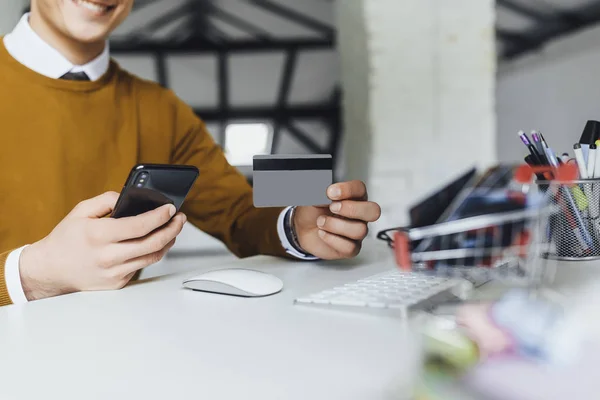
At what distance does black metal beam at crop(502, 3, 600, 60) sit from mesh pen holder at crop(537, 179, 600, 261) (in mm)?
1274

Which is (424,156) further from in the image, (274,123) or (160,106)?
(274,123)

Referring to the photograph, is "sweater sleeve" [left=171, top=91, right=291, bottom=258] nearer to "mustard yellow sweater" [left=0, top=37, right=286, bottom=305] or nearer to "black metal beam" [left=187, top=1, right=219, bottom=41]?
"mustard yellow sweater" [left=0, top=37, right=286, bottom=305]

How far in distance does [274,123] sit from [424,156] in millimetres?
1018

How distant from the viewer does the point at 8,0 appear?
60.9 inches

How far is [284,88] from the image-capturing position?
8.19 ft

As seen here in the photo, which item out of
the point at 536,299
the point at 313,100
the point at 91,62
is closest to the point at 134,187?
the point at 536,299

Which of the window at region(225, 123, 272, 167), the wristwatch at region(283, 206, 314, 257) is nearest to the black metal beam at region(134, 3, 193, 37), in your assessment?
the window at region(225, 123, 272, 167)

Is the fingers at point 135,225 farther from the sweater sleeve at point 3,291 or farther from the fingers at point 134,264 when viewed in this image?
the sweater sleeve at point 3,291

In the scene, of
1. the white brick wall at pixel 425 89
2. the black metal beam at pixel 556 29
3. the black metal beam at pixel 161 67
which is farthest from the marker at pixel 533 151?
the black metal beam at pixel 161 67

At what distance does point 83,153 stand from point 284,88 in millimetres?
1652

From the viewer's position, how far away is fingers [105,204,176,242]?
565 millimetres

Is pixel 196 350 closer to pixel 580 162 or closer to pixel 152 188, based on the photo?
pixel 152 188

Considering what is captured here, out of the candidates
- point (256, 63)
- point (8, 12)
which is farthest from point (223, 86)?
point (8, 12)

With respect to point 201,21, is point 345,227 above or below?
below
